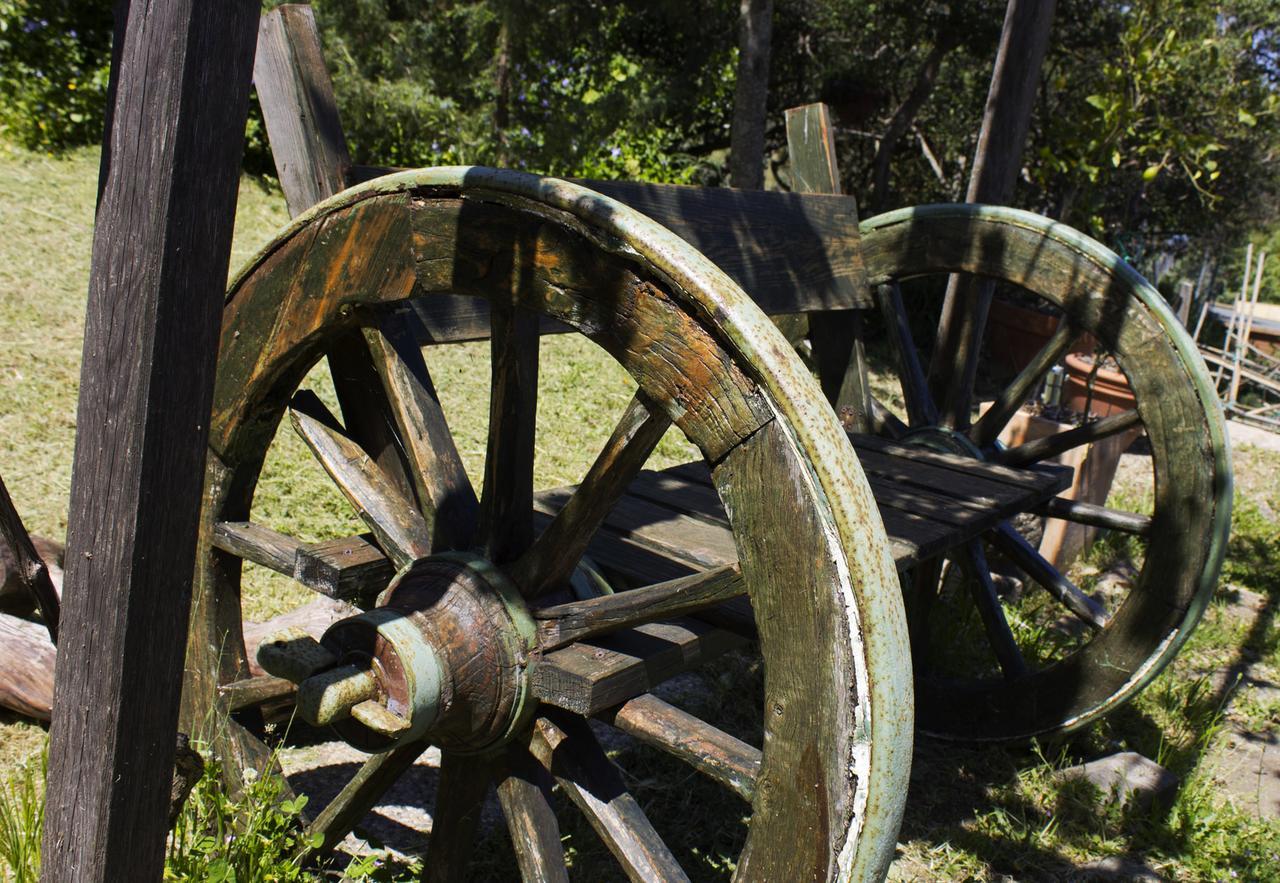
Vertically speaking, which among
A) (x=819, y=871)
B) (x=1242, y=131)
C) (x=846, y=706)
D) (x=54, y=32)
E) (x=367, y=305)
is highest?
(x=1242, y=131)

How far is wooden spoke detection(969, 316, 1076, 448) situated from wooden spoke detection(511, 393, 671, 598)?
1.69m

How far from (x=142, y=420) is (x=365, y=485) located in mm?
646

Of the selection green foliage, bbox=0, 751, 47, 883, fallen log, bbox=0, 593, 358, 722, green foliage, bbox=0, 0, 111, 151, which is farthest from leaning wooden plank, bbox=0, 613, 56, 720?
green foliage, bbox=0, 0, 111, 151

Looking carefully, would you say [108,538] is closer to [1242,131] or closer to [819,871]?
[819,871]

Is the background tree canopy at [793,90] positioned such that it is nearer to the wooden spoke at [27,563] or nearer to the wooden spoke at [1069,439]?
the wooden spoke at [1069,439]

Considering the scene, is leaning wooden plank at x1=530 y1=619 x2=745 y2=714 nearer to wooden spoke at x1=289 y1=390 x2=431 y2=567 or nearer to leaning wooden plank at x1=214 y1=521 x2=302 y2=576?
wooden spoke at x1=289 y1=390 x2=431 y2=567

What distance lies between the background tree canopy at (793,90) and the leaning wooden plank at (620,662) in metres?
5.98

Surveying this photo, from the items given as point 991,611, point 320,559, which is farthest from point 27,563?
point 991,611

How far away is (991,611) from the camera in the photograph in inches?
120

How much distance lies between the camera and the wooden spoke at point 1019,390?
9.66 feet

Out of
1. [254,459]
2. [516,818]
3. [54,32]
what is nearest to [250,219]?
[54,32]

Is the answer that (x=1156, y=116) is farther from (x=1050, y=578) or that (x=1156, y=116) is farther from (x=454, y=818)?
(x=454, y=818)

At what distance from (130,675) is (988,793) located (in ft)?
7.77

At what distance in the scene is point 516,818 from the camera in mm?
1864
